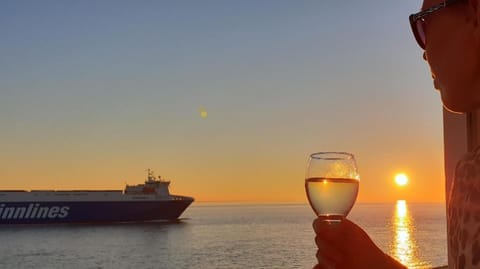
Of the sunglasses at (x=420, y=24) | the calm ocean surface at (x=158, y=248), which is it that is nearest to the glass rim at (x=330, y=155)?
the sunglasses at (x=420, y=24)

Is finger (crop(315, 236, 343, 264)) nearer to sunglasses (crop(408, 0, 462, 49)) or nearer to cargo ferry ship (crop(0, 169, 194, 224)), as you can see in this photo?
sunglasses (crop(408, 0, 462, 49))

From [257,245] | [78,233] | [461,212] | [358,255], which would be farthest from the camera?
[78,233]

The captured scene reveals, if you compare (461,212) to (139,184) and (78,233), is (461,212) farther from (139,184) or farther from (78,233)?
(78,233)

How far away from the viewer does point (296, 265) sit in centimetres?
3200

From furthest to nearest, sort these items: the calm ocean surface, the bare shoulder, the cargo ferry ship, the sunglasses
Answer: the cargo ferry ship → the calm ocean surface → the sunglasses → the bare shoulder

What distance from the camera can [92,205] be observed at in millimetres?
43875

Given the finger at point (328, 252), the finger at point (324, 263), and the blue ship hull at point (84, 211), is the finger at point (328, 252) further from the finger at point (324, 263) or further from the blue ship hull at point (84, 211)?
the blue ship hull at point (84, 211)

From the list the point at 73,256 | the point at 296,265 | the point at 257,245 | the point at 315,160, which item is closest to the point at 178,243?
the point at 257,245

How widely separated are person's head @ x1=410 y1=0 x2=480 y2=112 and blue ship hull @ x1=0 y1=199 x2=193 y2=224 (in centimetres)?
4433

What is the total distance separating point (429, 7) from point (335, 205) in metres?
0.37

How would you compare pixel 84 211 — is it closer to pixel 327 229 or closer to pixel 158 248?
pixel 158 248

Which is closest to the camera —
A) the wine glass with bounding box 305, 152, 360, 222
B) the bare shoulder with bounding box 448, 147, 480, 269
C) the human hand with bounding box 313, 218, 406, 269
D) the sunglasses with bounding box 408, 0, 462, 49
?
the bare shoulder with bounding box 448, 147, 480, 269

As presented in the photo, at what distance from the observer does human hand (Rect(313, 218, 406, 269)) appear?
0.76 metres

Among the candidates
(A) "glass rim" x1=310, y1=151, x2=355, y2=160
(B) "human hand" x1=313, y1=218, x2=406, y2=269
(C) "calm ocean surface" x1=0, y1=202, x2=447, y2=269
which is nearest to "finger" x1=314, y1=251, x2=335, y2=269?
(B) "human hand" x1=313, y1=218, x2=406, y2=269
